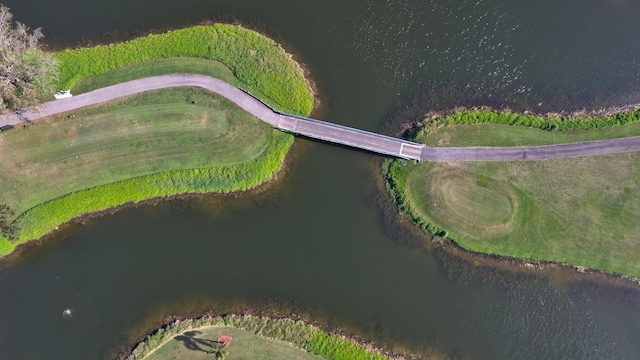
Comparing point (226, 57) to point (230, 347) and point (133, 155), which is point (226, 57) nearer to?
point (133, 155)

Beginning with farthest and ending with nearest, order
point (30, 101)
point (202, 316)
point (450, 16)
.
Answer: point (450, 16)
point (202, 316)
point (30, 101)

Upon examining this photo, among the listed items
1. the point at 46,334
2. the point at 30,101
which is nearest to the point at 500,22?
the point at 30,101

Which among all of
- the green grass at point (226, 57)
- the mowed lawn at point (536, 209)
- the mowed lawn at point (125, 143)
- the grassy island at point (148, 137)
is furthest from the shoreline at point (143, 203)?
the mowed lawn at point (536, 209)

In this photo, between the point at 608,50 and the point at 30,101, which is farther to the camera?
the point at 608,50

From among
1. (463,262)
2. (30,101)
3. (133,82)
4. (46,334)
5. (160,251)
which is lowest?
(46,334)

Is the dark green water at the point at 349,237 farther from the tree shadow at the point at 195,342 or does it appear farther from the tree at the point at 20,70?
the tree at the point at 20,70

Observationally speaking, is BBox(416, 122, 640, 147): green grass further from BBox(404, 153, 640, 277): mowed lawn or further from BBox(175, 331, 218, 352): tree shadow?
BBox(175, 331, 218, 352): tree shadow

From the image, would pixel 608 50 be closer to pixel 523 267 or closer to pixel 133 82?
pixel 523 267
